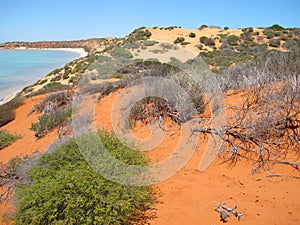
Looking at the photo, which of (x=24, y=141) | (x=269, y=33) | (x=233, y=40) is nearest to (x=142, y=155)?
(x=24, y=141)

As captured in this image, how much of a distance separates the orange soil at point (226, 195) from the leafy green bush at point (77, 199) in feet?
1.32

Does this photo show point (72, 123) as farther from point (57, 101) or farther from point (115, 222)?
point (115, 222)

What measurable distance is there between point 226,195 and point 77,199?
197 cm

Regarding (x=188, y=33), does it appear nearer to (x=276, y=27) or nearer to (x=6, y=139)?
(x=276, y=27)

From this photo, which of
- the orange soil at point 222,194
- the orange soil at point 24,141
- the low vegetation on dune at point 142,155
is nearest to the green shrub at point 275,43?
the low vegetation on dune at point 142,155

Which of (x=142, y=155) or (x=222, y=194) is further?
(x=142, y=155)

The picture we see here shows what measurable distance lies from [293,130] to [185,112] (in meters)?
2.14

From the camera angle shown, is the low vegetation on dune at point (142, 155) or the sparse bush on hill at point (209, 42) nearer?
the low vegetation on dune at point (142, 155)

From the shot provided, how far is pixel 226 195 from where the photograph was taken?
333 cm

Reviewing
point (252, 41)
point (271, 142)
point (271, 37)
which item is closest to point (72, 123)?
point (271, 142)

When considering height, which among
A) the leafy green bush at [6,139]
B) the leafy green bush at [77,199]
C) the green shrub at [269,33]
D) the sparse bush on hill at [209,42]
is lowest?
the leafy green bush at [6,139]

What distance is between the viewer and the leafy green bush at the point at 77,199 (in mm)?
2691

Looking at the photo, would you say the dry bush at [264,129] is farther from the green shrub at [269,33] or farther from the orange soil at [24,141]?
the green shrub at [269,33]

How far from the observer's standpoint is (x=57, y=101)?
9602 millimetres
